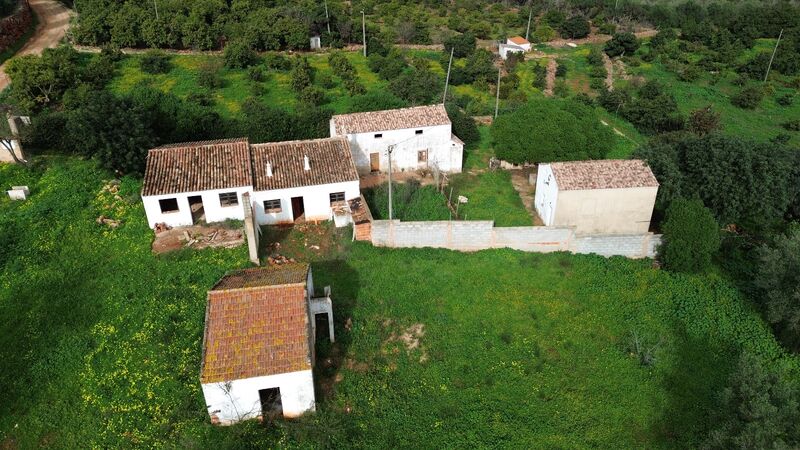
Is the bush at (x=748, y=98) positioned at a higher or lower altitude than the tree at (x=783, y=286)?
lower

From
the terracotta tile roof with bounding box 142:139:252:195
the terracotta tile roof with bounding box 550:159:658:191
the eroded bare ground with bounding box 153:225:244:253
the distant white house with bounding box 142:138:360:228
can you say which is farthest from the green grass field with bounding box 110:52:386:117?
the terracotta tile roof with bounding box 550:159:658:191

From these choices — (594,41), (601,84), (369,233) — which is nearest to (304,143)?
(369,233)

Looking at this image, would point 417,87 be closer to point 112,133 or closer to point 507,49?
point 507,49

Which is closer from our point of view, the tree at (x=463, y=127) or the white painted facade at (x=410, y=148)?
the white painted facade at (x=410, y=148)

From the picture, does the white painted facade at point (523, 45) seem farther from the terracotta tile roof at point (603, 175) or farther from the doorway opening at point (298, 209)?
the doorway opening at point (298, 209)

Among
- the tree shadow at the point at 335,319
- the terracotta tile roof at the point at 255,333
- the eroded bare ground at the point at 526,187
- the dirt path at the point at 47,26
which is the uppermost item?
the terracotta tile roof at the point at 255,333

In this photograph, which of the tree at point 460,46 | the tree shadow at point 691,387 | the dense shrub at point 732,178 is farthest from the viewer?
the tree at point 460,46

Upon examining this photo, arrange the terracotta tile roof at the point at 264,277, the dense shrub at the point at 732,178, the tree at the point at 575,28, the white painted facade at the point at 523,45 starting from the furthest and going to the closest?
1. the tree at the point at 575,28
2. the white painted facade at the point at 523,45
3. the dense shrub at the point at 732,178
4. the terracotta tile roof at the point at 264,277

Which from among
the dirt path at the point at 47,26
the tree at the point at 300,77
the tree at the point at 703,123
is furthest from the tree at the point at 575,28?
the dirt path at the point at 47,26
